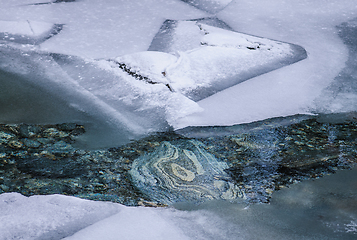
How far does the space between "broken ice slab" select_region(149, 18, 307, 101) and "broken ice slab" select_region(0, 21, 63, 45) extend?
70 centimetres

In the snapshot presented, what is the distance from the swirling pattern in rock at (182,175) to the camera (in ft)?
4.87

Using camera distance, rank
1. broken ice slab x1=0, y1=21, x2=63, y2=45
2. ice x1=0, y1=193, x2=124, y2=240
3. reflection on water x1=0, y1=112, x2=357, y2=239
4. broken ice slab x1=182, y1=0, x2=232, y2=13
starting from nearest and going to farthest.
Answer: ice x1=0, y1=193, x2=124, y2=240 → reflection on water x1=0, y1=112, x2=357, y2=239 → broken ice slab x1=0, y1=21, x2=63, y2=45 → broken ice slab x1=182, y1=0, x2=232, y2=13

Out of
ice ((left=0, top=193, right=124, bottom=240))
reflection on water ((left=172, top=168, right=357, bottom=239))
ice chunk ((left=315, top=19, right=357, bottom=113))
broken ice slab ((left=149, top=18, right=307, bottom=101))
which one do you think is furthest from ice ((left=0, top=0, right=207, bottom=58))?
reflection on water ((left=172, top=168, right=357, bottom=239))

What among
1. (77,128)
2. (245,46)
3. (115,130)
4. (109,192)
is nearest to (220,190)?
(109,192)

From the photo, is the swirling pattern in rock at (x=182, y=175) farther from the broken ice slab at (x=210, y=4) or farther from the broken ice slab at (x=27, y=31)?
the broken ice slab at (x=210, y=4)

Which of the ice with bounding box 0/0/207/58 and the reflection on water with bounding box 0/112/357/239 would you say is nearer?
the reflection on water with bounding box 0/112/357/239

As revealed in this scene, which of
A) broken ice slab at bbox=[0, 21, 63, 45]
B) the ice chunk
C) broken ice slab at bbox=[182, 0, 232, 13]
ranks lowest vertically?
broken ice slab at bbox=[0, 21, 63, 45]

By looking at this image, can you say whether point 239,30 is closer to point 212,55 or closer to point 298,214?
point 212,55

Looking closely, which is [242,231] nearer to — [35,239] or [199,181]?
[199,181]

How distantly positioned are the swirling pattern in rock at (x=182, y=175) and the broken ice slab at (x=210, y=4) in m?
1.55

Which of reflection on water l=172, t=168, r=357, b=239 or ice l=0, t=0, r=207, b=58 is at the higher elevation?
ice l=0, t=0, r=207, b=58

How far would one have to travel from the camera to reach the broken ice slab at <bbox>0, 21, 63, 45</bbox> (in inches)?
101

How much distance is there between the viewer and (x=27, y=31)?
8.59 feet

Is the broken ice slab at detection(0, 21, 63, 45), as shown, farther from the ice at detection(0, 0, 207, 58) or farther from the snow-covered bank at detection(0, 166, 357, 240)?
the snow-covered bank at detection(0, 166, 357, 240)
